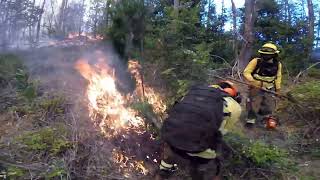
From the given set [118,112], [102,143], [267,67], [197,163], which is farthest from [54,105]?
[267,67]

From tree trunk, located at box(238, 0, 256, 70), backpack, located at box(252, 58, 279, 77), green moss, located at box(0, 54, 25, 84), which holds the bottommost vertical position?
green moss, located at box(0, 54, 25, 84)

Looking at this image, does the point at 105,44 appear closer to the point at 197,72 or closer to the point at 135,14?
the point at 135,14

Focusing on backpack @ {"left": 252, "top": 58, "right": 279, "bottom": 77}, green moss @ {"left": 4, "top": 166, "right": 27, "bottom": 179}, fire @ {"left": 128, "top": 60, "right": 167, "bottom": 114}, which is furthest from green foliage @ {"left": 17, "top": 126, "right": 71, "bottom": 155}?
backpack @ {"left": 252, "top": 58, "right": 279, "bottom": 77}

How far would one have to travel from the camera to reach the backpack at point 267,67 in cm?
759

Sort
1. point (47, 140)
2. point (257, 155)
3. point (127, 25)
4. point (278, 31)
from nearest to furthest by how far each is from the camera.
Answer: point (257, 155) → point (47, 140) → point (127, 25) → point (278, 31)

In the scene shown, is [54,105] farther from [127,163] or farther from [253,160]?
[253,160]

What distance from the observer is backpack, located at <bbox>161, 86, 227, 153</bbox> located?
395cm

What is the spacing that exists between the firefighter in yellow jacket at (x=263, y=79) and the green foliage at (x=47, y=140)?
12.5 ft

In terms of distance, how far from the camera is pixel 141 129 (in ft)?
21.0

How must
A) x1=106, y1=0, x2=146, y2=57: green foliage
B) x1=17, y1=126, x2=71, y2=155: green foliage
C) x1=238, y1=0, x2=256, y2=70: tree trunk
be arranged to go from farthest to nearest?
x1=238, y1=0, x2=256, y2=70: tree trunk
x1=106, y1=0, x2=146, y2=57: green foliage
x1=17, y1=126, x2=71, y2=155: green foliage

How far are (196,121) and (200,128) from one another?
0.08m

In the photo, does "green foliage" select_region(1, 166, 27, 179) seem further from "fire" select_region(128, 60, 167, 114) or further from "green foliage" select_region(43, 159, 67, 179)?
"fire" select_region(128, 60, 167, 114)

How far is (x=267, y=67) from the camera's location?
760 cm

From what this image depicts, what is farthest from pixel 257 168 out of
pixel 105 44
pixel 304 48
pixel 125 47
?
pixel 304 48
